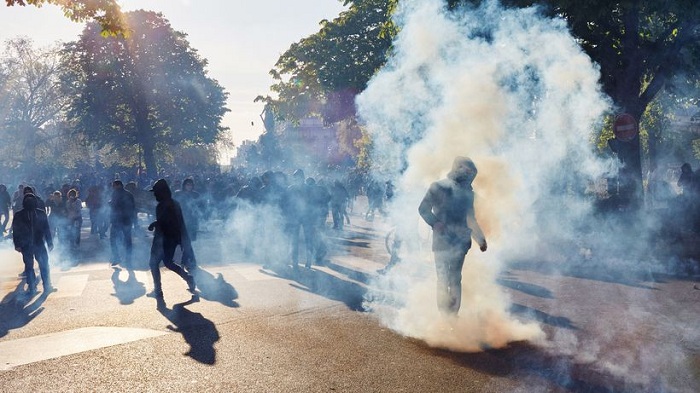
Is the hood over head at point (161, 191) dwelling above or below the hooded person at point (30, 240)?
above

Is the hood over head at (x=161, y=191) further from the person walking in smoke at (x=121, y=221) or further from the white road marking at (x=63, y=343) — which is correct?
the person walking in smoke at (x=121, y=221)

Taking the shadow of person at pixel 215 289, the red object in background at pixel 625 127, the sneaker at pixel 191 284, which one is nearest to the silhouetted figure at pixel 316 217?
the shadow of person at pixel 215 289

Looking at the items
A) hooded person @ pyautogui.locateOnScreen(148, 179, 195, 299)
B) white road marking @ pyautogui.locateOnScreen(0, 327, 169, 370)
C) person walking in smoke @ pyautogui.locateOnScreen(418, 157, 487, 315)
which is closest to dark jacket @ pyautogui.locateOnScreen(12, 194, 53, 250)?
hooded person @ pyautogui.locateOnScreen(148, 179, 195, 299)

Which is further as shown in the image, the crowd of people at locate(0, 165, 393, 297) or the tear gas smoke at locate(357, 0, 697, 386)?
the crowd of people at locate(0, 165, 393, 297)

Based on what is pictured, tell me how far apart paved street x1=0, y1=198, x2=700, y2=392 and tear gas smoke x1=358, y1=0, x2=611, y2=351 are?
21.0 inches

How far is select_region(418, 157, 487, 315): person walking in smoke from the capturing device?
253 inches

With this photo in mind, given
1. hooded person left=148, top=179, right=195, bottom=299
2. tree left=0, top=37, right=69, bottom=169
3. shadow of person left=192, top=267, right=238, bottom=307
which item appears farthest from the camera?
tree left=0, top=37, right=69, bottom=169

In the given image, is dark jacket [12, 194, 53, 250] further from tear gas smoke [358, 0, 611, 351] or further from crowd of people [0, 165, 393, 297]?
tear gas smoke [358, 0, 611, 351]

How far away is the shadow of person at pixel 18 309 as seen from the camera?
7.56 metres

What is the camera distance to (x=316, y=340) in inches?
253

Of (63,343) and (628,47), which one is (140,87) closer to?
(628,47)

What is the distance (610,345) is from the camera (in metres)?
5.98

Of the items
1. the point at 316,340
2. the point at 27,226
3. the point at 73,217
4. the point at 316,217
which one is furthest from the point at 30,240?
the point at 316,340

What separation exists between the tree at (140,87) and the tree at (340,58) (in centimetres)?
1614
